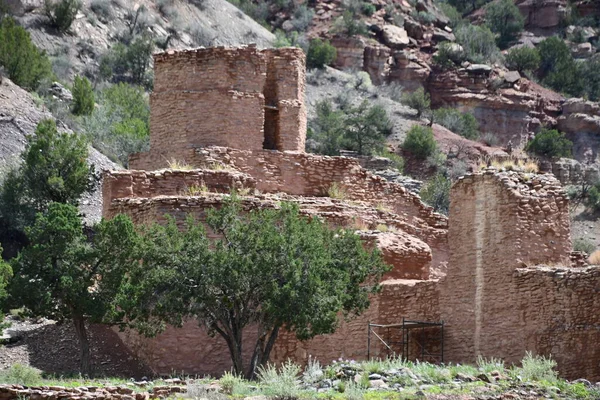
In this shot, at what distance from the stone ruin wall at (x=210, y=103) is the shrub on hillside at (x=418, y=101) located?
44.1m

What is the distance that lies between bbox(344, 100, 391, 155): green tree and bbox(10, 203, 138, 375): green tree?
38974 millimetres

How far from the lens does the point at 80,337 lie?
96.7 feet

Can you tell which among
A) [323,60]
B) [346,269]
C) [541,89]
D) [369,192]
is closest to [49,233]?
[346,269]

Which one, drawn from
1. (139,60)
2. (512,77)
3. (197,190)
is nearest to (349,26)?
(512,77)

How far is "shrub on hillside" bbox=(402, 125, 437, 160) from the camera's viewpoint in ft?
241

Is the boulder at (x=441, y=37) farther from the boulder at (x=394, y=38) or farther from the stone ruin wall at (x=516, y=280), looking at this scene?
the stone ruin wall at (x=516, y=280)

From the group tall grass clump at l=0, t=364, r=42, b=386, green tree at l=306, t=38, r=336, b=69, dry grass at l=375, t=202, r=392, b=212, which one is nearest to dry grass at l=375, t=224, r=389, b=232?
dry grass at l=375, t=202, r=392, b=212

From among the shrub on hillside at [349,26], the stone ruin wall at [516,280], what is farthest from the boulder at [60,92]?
the shrub on hillside at [349,26]

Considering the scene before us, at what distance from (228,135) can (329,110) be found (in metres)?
38.0

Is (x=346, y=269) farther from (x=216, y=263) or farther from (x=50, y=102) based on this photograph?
(x=50, y=102)

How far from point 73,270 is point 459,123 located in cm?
5456

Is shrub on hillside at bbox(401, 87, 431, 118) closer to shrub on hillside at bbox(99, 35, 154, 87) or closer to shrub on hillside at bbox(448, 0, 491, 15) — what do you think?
shrub on hillside at bbox(99, 35, 154, 87)

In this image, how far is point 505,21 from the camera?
100188 mm

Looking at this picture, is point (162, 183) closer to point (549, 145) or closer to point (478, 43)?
point (549, 145)
